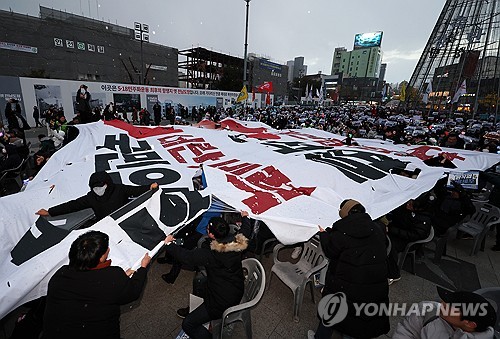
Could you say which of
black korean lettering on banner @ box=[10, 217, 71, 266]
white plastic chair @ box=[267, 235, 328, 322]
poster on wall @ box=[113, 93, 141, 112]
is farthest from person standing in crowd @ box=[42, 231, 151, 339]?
→ poster on wall @ box=[113, 93, 141, 112]

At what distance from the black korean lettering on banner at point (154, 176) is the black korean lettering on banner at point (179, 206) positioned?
61 centimetres

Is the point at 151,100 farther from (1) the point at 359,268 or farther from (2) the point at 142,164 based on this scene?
(1) the point at 359,268

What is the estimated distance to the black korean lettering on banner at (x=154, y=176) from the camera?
12.4ft

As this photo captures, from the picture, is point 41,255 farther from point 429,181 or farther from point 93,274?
point 429,181

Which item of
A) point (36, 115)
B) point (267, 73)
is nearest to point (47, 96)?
point (36, 115)

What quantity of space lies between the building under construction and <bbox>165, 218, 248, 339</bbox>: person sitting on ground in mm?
45363

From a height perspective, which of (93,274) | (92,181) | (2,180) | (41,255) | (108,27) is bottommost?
(2,180)

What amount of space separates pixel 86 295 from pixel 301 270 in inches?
107

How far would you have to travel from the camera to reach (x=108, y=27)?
37.6 meters

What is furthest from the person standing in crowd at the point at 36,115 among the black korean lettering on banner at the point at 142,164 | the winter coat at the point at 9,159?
the black korean lettering on banner at the point at 142,164

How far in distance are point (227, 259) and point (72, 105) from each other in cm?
2083

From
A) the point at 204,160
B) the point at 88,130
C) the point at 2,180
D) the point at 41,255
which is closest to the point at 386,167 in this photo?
the point at 204,160

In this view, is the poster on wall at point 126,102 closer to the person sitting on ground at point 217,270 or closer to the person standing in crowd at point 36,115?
the person standing in crowd at point 36,115

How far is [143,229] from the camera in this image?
275 cm
